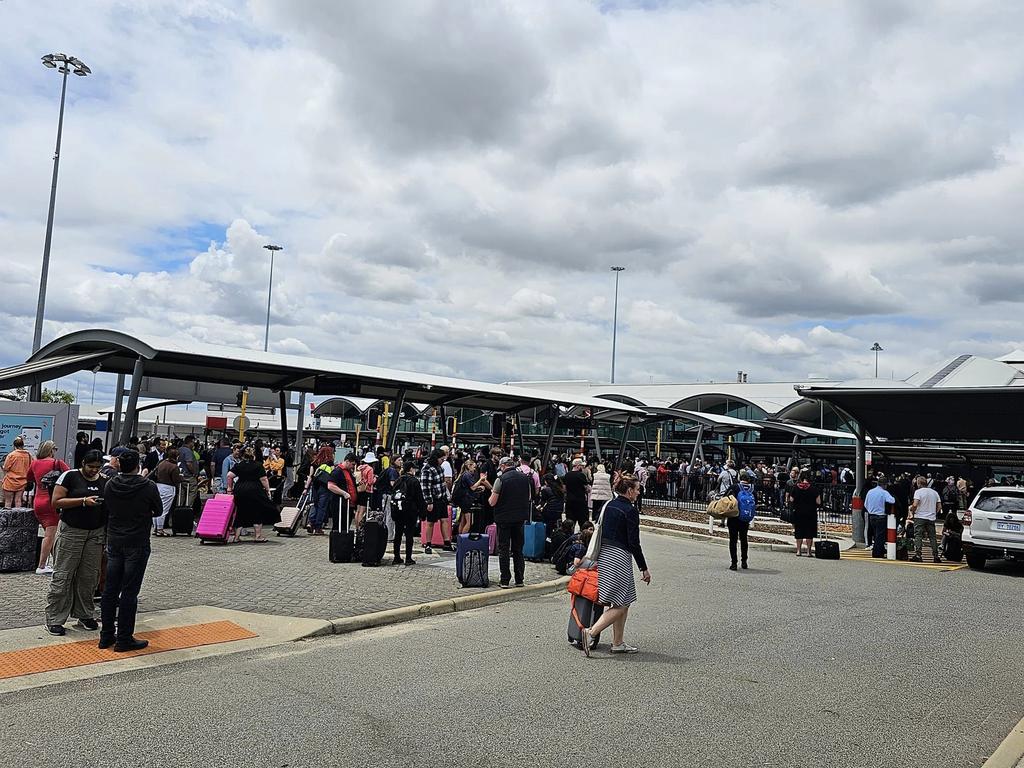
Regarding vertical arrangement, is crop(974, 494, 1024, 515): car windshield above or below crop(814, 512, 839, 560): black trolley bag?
above

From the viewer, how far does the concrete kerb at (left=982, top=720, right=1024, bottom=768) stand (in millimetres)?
5184

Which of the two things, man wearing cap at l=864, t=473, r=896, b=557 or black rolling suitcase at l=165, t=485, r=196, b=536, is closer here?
black rolling suitcase at l=165, t=485, r=196, b=536

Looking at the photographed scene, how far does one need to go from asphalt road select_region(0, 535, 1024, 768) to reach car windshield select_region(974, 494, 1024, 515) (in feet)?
20.5

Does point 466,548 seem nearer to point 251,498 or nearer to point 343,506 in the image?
point 343,506

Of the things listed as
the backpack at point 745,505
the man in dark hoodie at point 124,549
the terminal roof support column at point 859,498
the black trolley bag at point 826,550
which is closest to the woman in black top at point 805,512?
the black trolley bag at point 826,550

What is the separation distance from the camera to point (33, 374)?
16.4 metres

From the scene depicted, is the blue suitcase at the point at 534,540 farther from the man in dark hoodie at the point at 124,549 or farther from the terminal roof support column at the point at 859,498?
the terminal roof support column at the point at 859,498

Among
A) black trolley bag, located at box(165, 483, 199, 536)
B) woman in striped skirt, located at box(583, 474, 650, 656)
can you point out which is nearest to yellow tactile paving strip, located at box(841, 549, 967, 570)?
woman in striped skirt, located at box(583, 474, 650, 656)

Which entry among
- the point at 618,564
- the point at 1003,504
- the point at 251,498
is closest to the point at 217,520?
the point at 251,498

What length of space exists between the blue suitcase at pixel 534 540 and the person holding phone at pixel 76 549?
7.35 m

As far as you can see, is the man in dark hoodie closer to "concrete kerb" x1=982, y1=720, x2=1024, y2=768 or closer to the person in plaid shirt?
the person in plaid shirt

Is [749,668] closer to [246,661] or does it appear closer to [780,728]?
[780,728]

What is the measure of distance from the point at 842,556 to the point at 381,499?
10.1 metres

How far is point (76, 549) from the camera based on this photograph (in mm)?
8086
